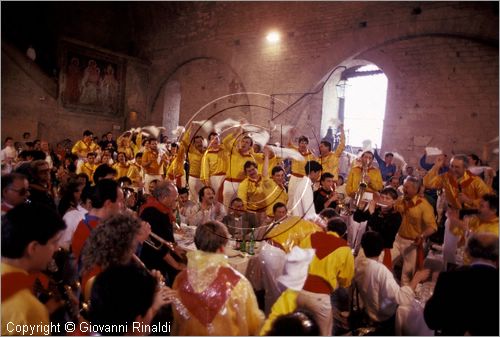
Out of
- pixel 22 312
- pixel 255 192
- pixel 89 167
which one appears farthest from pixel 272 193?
pixel 89 167

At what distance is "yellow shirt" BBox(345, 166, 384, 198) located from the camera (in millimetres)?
7629

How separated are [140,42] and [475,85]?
1693cm

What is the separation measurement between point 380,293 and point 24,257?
333 centimetres

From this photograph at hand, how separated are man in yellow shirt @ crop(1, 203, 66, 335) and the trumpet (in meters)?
1.53

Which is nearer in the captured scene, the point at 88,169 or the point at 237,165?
the point at 237,165

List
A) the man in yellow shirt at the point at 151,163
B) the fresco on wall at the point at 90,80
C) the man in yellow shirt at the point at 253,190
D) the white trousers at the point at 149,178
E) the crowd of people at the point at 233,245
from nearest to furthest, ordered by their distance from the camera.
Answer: the crowd of people at the point at 233,245, the man in yellow shirt at the point at 253,190, the white trousers at the point at 149,178, the man in yellow shirt at the point at 151,163, the fresco on wall at the point at 90,80

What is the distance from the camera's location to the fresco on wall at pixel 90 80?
17.2m

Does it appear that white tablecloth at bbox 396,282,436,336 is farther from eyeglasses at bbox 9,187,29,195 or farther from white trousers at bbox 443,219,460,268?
eyeglasses at bbox 9,187,29,195

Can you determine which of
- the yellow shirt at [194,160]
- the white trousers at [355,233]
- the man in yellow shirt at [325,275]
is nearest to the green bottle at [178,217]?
the man in yellow shirt at [325,275]

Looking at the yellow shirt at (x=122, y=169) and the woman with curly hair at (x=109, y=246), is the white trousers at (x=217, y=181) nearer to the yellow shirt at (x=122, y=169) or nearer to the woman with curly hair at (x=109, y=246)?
the yellow shirt at (x=122, y=169)

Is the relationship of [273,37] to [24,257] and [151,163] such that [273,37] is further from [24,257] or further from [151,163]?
[24,257]

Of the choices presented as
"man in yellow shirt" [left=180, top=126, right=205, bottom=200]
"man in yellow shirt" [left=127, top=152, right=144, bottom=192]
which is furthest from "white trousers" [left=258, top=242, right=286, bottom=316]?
"man in yellow shirt" [left=127, top=152, right=144, bottom=192]

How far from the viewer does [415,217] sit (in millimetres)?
5727

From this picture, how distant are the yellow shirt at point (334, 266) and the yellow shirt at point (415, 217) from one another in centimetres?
257
